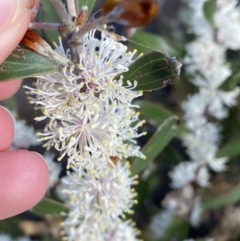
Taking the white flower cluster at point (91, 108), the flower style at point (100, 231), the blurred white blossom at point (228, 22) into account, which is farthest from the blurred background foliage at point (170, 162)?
the white flower cluster at point (91, 108)

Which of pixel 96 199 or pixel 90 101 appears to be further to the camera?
pixel 96 199

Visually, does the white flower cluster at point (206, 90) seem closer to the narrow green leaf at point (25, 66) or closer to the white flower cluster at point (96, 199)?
the white flower cluster at point (96, 199)

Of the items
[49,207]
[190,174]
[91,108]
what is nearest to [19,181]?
[49,207]

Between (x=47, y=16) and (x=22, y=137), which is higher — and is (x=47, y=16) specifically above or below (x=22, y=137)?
above

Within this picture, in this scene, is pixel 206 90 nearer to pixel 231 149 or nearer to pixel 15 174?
pixel 231 149

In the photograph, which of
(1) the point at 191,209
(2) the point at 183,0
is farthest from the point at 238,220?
(2) the point at 183,0

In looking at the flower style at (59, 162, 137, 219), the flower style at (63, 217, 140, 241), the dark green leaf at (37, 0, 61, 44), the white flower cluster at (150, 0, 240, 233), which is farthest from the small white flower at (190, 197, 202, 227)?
the dark green leaf at (37, 0, 61, 44)
